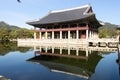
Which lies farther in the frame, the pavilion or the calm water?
the pavilion

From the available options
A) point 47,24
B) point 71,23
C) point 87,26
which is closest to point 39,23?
point 47,24

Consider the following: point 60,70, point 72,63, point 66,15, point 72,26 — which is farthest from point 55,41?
point 60,70

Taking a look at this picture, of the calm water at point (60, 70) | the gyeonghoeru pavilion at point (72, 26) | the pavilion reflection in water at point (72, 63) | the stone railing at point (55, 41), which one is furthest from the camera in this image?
the gyeonghoeru pavilion at point (72, 26)

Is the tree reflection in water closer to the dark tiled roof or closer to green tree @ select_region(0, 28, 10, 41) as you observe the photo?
the dark tiled roof

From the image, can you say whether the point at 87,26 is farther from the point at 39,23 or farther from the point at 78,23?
the point at 39,23

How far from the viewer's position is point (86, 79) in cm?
969

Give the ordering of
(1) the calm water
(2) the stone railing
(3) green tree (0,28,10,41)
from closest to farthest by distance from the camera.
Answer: (1) the calm water → (2) the stone railing → (3) green tree (0,28,10,41)

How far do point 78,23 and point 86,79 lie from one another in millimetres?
32240

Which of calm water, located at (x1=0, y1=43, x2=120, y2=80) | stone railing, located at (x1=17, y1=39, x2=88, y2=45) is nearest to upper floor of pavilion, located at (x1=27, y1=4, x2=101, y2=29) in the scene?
stone railing, located at (x1=17, y1=39, x2=88, y2=45)

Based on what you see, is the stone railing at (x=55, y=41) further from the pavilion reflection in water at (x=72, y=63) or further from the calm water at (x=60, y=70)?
the calm water at (x=60, y=70)

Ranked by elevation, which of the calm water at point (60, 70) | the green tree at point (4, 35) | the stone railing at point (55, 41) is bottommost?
the calm water at point (60, 70)

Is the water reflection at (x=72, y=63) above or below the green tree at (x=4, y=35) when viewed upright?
below

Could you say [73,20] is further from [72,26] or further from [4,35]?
[4,35]

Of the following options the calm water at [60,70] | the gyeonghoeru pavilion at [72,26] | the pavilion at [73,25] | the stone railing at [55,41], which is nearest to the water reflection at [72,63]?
the calm water at [60,70]
